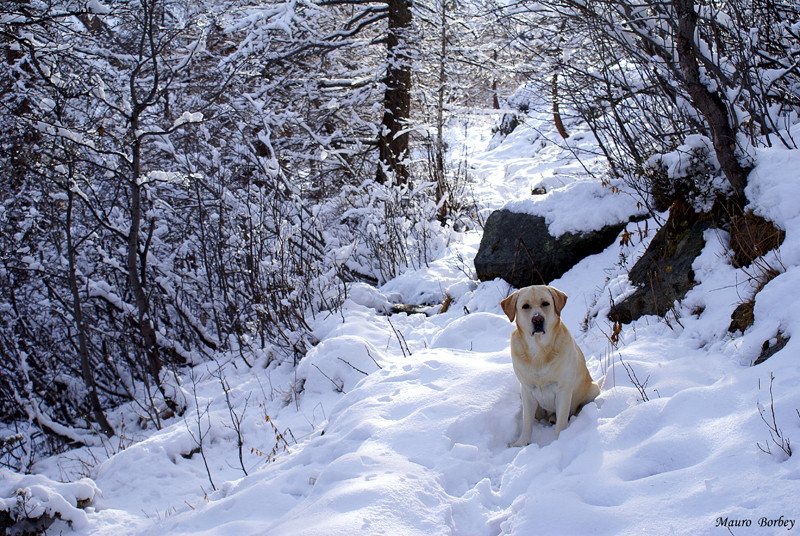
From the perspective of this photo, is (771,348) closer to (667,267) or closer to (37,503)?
(667,267)

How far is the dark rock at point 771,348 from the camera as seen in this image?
9.75 ft

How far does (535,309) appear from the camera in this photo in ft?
10.9

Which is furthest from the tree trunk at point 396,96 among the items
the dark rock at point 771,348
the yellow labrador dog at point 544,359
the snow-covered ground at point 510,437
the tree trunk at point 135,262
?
the dark rock at point 771,348

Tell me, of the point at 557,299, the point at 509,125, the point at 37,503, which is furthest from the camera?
the point at 509,125

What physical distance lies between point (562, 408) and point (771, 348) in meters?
1.24

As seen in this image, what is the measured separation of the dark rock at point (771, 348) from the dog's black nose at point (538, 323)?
1228mm

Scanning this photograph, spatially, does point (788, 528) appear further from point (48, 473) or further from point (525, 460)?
point (48, 473)

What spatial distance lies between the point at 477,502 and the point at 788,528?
1395 mm

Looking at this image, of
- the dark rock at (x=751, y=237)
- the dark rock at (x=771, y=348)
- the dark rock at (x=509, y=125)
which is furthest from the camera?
the dark rock at (x=509, y=125)

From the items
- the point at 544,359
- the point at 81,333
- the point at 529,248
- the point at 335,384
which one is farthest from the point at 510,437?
the point at 81,333

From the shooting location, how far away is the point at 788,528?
1.75 metres

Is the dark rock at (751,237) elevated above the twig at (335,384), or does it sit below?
above

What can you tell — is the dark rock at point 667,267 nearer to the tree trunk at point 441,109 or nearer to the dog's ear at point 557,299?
the dog's ear at point 557,299

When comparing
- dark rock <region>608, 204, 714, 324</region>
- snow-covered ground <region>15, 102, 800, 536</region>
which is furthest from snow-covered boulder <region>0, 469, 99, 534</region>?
dark rock <region>608, 204, 714, 324</region>
